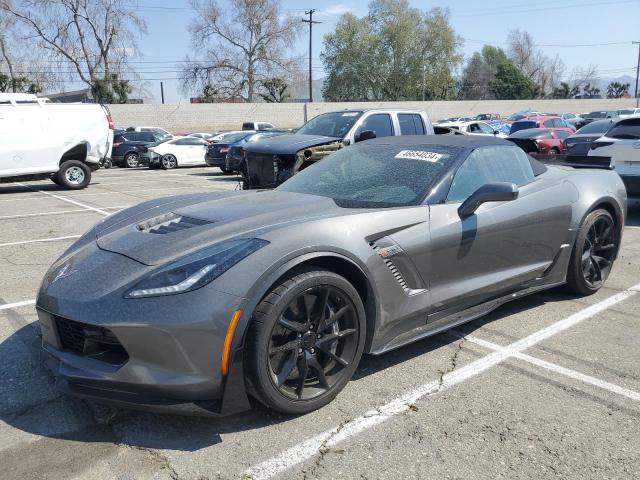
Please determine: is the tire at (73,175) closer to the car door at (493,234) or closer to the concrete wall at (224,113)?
the car door at (493,234)

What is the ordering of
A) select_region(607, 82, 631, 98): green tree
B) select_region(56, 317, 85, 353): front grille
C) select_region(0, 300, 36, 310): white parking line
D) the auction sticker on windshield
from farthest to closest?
select_region(607, 82, 631, 98): green tree → select_region(0, 300, 36, 310): white parking line → the auction sticker on windshield → select_region(56, 317, 85, 353): front grille

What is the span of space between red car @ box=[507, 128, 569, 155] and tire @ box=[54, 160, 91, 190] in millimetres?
11258

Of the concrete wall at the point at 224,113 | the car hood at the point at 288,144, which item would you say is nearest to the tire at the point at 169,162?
the car hood at the point at 288,144

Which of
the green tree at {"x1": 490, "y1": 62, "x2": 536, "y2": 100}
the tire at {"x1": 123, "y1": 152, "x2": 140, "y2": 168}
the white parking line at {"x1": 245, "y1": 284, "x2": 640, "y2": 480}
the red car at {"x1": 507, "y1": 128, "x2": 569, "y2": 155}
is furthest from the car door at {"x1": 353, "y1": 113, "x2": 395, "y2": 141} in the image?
the green tree at {"x1": 490, "y1": 62, "x2": 536, "y2": 100}

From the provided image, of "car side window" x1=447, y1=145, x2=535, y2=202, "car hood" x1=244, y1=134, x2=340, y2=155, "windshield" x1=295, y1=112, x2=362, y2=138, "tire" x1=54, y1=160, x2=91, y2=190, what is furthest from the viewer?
"tire" x1=54, y1=160, x2=91, y2=190

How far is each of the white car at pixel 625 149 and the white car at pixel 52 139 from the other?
1115 centimetres

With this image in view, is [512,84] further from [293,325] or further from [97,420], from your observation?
[97,420]

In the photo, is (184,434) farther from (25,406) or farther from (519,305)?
(519,305)

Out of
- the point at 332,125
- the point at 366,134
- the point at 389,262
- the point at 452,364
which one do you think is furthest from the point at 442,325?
the point at 332,125

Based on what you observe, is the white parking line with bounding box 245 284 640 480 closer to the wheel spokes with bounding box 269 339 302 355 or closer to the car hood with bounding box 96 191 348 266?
the wheel spokes with bounding box 269 339 302 355

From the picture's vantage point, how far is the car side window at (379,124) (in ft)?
33.1

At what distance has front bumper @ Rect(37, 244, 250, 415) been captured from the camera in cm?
259

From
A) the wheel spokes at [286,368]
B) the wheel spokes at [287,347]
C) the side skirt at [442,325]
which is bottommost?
the side skirt at [442,325]

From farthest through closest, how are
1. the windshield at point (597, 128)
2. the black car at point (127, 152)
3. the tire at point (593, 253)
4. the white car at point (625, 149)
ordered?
the black car at point (127, 152), the windshield at point (597, 128), the white car at point (625, 149), the tire at point (593, 253)
